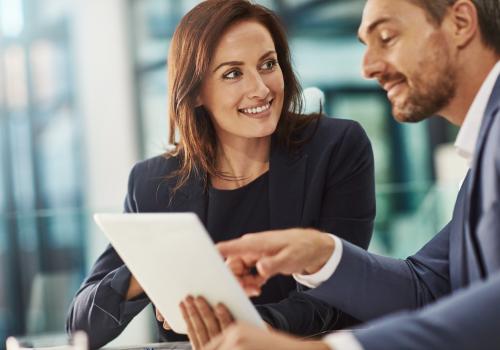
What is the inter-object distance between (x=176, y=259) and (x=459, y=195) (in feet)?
1.77

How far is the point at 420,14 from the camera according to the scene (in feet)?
4.71

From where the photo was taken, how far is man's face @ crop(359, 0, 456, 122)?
1430mm

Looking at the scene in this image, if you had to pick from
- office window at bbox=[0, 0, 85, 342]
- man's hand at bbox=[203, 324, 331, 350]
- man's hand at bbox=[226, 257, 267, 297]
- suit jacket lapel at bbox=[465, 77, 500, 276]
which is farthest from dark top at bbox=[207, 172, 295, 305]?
office window at bbox=[0, 0, 85, 342]

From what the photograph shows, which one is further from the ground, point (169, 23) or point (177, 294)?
point (169, 23)

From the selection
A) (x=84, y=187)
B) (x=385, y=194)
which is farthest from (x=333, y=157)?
(x=84, y=187)

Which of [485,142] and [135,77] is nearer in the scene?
[485,142]

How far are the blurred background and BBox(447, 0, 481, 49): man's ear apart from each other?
3.86 m

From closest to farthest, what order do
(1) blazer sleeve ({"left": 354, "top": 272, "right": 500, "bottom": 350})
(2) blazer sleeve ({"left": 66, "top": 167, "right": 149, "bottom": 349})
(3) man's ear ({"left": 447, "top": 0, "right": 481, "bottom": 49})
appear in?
(1) blazer sleeve ({"left": 354, "top": 272, "right": 500, "bottom": 350}) → (3) man's ear ({"left": 447, "top": 0, "right": 481, "bottom": 49}) → (2) blazer sleeve ({"left": 66, "top": 167, "right": 149, "bottom": 349})

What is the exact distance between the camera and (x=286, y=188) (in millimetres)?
2041

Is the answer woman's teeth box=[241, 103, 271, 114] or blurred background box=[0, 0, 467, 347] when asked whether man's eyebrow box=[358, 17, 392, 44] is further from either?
blurred background box=[0, 0, 467, 347]

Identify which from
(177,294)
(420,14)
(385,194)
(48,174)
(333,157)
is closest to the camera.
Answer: (177,294)

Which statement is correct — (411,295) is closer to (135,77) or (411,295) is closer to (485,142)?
(485,142)

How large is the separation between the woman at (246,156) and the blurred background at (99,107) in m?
3.04

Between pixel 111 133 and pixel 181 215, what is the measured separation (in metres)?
4.79
